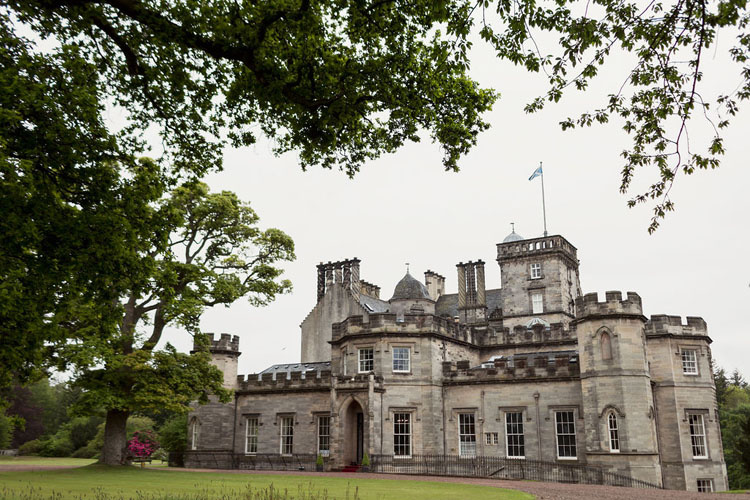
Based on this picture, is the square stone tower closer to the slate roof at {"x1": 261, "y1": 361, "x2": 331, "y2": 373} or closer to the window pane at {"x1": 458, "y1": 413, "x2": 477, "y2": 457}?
the window pane at {"x1": 458, "y1": 413, "x2": 477, "y2": 457}

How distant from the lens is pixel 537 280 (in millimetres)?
39938

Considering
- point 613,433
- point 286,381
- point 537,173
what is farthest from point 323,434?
point 537,173

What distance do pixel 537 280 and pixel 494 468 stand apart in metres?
14.9

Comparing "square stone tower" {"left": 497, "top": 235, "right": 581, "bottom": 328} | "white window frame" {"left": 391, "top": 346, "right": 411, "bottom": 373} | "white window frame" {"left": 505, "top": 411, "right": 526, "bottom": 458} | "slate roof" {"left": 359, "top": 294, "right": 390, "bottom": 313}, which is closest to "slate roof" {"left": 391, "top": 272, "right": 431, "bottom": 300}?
"slate roof" {"left": 359, "top": 294, "right": 390, "bottom": 313}

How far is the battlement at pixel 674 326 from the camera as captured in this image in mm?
29688

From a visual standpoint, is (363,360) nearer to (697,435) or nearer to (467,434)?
(467,434)

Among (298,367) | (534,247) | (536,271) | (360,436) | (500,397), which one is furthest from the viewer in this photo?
(534,247)

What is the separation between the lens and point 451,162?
12.5 m

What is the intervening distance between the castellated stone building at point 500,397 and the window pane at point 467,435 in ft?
0.16

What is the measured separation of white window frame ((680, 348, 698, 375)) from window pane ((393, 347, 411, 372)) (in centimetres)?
1314

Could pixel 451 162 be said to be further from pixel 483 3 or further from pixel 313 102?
pixel 483 3

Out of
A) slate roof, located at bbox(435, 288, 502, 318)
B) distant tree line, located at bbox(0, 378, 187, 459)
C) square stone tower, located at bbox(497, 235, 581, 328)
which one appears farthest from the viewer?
slate roof, located at bbox(435, 288, 502, 318)

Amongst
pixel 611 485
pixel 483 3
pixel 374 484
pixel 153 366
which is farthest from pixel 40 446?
pixel 483 3

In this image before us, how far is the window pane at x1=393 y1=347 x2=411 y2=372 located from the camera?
30.9 metres
